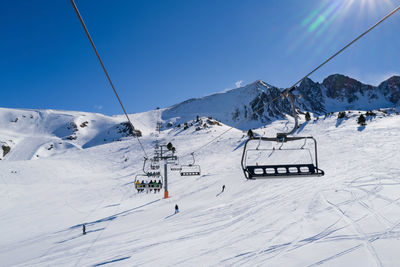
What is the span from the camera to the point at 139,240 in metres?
10.7

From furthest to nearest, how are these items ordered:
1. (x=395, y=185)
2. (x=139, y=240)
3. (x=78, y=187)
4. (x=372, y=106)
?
(x=372, y=106), (x=78, y=187), (x=395, y=185), (x=139, y=240)

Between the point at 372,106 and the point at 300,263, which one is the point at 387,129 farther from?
the point at 372,106

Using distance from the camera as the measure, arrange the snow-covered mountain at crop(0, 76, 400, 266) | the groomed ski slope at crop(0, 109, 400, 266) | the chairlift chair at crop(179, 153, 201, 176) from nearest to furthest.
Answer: the groomed ski slope at crop(0, 109, 400, 266) < the snow-covered mountain at crop(0, 76, 400, 266) < the chairlift chair at crop(179, 153, 201, 176)

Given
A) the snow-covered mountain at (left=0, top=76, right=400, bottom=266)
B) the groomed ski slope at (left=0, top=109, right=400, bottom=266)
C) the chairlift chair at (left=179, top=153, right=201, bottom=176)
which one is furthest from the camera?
the chairlift chair at (left=179, top=153, right=201, bottom=176)

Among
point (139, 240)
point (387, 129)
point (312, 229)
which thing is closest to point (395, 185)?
point (312, 229)

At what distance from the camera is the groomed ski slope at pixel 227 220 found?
7695mm

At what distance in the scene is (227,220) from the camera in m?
12.0

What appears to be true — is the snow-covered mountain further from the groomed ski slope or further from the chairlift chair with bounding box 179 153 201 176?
the chairlift chair with bounding box 179 153 201 176

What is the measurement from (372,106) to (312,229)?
257 metres

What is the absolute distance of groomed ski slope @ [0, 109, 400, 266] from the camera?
770 cm

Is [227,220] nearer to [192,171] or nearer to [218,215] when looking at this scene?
[218,215]

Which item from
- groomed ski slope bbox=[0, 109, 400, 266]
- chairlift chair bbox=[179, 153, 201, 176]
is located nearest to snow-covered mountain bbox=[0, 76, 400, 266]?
groomed ski slope bbox=[0, 109, 400, 266]

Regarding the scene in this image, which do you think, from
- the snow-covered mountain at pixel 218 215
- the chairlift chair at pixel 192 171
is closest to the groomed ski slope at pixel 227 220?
the snow-covered mountain at pixel 218 215

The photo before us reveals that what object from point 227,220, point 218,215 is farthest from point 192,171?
point 227,220
